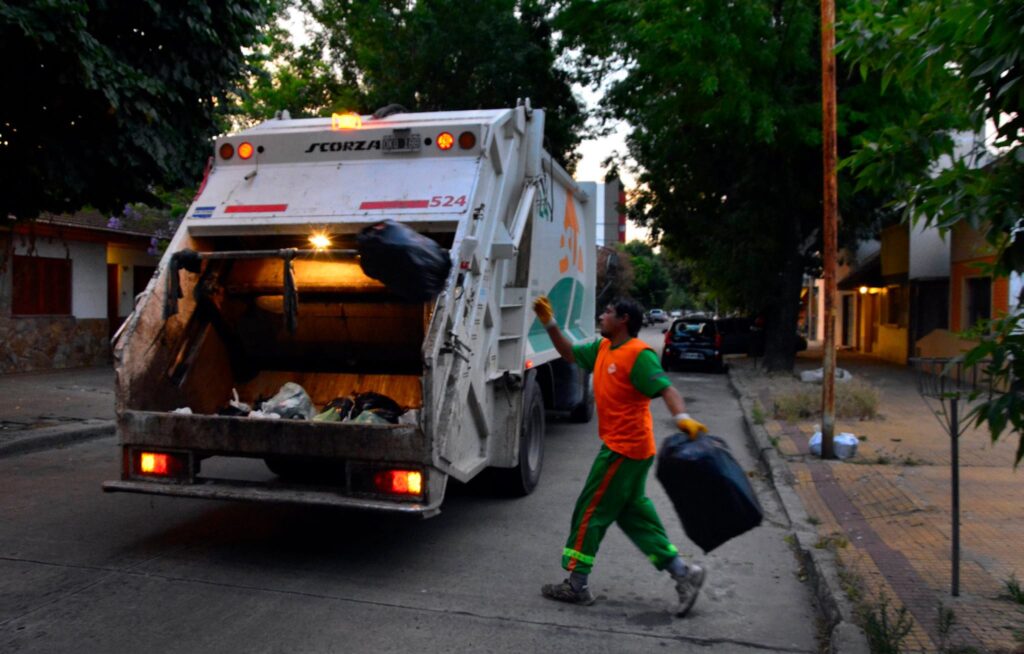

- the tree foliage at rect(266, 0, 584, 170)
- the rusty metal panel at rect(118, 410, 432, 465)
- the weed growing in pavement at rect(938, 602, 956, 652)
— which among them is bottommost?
the weed growing in pavement at rect(938, 602, 956, 652)

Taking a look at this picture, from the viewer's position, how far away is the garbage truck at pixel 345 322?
4895 mm

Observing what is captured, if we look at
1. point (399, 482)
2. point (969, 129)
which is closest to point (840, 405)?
point (399, 482)

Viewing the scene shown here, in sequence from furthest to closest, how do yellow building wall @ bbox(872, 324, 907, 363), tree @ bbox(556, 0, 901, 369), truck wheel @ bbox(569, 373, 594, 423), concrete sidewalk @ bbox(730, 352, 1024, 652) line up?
yellow building wall @ bbox(872, 324, 907, 363)
tree @ bbox(556, 0, 901, 369)
truck wheel @ bbox(569, 373, 594, 423)
concrete sidewalk @ bbox(730, 352, 1024, 652)

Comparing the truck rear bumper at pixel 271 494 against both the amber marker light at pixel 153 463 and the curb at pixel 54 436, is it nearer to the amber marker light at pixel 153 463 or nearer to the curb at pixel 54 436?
the amber marker light at pixel 153 463

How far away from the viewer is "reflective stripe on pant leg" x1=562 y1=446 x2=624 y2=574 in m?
4.50

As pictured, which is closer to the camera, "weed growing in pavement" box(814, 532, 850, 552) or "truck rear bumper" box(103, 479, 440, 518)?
"truck rear bumper" box(103, 479, 440, 518)

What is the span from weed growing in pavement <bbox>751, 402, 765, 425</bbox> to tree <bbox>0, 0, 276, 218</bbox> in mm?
7482

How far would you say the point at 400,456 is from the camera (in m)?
4.71

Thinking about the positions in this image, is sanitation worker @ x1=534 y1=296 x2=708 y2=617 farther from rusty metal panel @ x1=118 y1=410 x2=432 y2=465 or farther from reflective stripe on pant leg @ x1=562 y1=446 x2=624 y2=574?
rusty metal panel @ x1=118 y1=410 x2=432 y2=465

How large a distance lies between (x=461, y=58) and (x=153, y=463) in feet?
50.6

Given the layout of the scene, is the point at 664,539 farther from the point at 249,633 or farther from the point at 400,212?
the point at 400,212

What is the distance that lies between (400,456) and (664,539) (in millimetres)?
1522

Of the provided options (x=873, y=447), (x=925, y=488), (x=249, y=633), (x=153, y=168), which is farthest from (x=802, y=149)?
(x=249, y=633)

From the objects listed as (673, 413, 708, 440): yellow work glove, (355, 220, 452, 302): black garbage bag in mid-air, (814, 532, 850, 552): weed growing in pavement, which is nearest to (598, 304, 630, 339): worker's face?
(673, 413, 708, 440): yellow work glove
